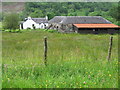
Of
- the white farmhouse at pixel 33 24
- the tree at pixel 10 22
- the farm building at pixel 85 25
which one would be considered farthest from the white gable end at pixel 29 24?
the farm building at pixel 85 25

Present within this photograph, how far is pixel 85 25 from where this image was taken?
4675cm

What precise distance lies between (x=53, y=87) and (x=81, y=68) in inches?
74.8

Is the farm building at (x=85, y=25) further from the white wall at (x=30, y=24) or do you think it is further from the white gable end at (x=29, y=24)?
the white gable end at (x=29, y=24)

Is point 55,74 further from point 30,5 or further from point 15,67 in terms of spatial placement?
point 30,5

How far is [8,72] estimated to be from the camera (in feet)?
22.1

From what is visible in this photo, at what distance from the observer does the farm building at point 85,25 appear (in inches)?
1784

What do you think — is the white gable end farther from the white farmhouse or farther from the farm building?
the farm building

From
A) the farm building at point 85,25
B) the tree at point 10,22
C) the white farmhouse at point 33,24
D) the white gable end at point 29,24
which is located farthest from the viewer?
the white gable end at point 29,24

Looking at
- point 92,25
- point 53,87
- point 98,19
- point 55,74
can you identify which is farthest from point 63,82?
point 98,19

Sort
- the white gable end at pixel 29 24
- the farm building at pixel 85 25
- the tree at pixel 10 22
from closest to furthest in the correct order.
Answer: the farm building at pixel 85 25
the tree at pixel 10 22
the white gable end at pixel 29 24

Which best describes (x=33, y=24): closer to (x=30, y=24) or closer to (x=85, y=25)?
(x=30, y=24)

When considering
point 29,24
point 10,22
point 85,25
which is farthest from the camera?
point 29,24

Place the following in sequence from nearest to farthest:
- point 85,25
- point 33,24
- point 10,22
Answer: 1. point 85,25
2. point 10,22
3. point 33,24

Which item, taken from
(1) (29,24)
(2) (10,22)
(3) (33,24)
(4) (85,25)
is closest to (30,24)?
(1) (29,24)
